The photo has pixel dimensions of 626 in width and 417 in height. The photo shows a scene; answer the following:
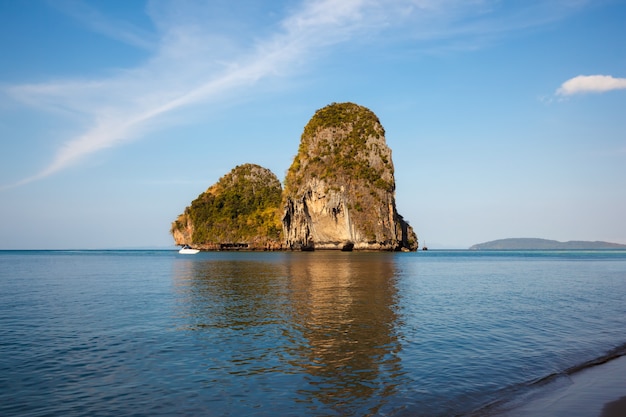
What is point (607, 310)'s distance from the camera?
25844mm

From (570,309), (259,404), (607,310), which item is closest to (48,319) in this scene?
(259,404)

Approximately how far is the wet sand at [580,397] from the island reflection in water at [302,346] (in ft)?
10.6

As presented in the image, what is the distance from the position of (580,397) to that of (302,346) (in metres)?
8.80

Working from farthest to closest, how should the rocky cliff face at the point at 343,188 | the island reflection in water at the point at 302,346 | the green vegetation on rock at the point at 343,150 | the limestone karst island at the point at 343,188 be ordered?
1. the green vegetation on rock at the point at 343,150
2. the limestone karst island at the point at 343,188
3. the rocky cliff face at the point at 343,188
4. the island reflection in water at the point at 302,346

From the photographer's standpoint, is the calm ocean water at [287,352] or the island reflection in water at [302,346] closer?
the calm ocean water at [287,352]

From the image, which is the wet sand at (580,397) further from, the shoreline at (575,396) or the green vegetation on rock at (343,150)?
the green vegetation on rock at (343,150)

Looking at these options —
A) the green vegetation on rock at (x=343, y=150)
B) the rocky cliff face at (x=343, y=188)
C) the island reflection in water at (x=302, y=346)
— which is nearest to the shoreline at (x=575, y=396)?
the island reflection in water at (x=302, y=346)

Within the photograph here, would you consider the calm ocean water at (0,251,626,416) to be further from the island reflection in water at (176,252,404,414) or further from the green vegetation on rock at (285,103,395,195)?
the green vegetation on rock at (285,103,395,195)

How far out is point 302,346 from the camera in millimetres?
16438

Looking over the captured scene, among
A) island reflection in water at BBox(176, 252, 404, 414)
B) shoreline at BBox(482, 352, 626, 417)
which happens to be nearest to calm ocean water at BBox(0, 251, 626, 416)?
island reflection in water at BBox(176, 252, 404, 414)

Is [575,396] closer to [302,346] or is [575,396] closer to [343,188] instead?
[302,346]

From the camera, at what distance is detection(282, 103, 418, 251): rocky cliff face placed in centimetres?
14475

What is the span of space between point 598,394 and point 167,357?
41.1ft

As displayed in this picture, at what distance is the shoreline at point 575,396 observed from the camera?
1003cm
